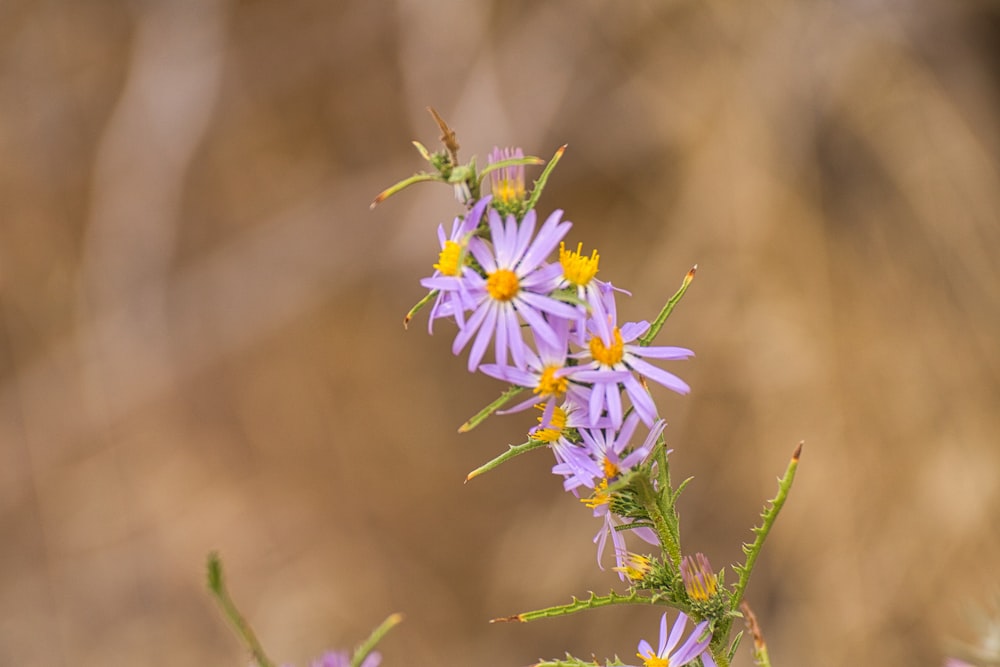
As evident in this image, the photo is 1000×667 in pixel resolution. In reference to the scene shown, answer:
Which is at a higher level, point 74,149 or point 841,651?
point 74,149

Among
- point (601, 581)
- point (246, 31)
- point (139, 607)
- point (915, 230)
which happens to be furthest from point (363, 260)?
point (915, 230)

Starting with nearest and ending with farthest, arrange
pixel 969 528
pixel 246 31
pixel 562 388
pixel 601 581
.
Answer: pixel 562 388 → pixel 969 528 → pixel 601 581 → pixel 246 31

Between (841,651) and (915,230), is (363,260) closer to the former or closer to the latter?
(915,230)

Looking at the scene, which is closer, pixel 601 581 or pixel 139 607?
pixel 601 581

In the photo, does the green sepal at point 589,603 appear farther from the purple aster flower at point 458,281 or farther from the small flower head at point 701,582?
the purple aster flower at point 458,281

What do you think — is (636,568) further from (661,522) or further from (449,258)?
(449,258)

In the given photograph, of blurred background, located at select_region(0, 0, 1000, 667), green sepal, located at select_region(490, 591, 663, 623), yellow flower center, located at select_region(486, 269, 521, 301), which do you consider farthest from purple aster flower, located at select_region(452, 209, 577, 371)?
blurred background, located at select_region(0, 0, 1000, 667)
